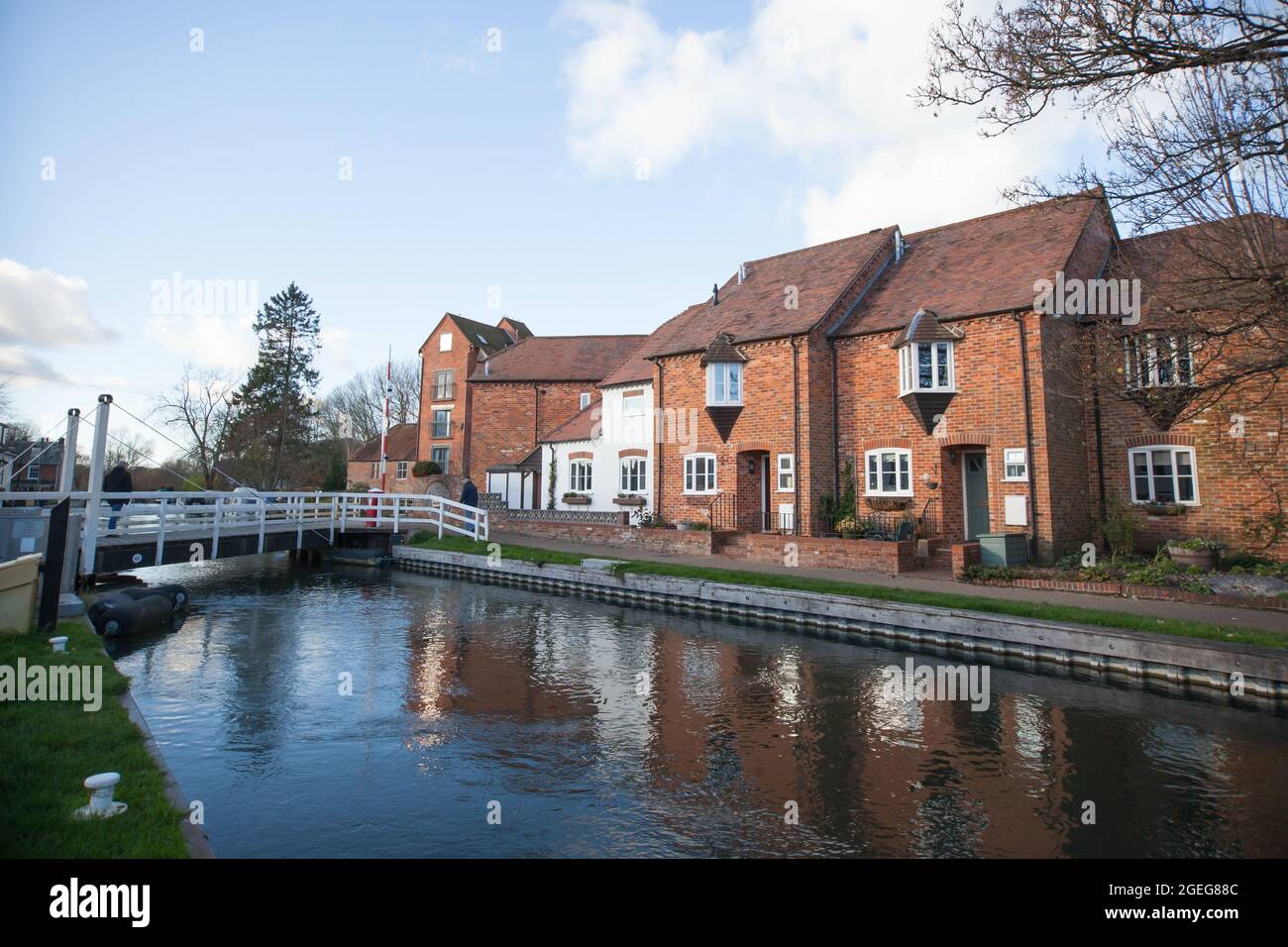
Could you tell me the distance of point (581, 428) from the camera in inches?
1078

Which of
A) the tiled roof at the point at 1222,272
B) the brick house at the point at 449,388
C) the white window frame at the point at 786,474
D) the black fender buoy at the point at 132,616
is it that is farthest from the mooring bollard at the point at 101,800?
the brick house at the point at 449,388

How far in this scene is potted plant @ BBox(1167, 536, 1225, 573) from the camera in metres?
13.3

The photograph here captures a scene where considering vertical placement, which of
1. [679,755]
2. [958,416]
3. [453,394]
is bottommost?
[679,755]

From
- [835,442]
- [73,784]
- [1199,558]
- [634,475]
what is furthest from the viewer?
[634,475]

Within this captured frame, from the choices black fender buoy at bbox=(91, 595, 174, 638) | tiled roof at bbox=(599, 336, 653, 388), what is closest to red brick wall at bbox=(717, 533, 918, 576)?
tiled roof at bbox=(599, 336, 653, 388)

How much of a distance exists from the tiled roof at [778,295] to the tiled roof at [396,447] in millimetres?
25236

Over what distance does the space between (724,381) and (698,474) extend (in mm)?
3001

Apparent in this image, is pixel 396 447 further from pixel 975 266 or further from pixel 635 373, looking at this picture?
pixel 975 266

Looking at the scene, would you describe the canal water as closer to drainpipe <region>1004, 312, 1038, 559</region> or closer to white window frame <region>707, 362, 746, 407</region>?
drainpipe <region>1004, 312, 1038, 559</region>

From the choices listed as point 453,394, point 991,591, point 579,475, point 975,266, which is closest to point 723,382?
point 975,266

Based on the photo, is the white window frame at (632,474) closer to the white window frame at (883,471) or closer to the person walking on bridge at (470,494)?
the person walking on bridge at (470,494)

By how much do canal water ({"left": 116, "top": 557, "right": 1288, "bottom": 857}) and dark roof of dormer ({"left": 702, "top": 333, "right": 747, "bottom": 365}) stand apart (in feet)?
34.7

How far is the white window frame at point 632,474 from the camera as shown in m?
23.9
